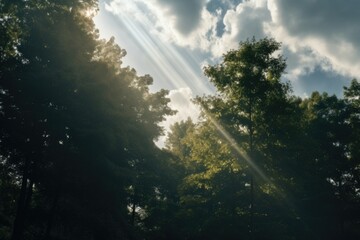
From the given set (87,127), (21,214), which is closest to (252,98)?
(87,127)

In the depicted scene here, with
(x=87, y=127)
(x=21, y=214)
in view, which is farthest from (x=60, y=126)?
(x=21, y=214)

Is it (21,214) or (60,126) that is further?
(60,126)

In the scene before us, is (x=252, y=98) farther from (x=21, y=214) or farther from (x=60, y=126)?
(x=21, y=214)

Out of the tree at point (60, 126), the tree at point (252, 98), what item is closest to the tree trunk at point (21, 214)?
the tree at point (60, 126)

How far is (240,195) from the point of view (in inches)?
1065

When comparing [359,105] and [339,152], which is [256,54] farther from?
[339,152]

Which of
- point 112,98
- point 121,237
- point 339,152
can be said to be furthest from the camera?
point 339,152

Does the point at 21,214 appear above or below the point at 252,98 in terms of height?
below

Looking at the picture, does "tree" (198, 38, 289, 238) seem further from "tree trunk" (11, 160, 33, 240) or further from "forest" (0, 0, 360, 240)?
"tree trunk" (11, 160, 33, 240)

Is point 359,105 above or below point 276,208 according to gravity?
above

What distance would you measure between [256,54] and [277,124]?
414 cm

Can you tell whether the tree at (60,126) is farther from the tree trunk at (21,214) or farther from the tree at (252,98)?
the tree at (252,98)

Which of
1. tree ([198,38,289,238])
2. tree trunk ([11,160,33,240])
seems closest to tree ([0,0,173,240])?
tree trunk ([11,160,33,240])

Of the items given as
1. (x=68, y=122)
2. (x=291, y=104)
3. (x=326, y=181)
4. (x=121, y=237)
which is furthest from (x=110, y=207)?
(x=326, y=181)
